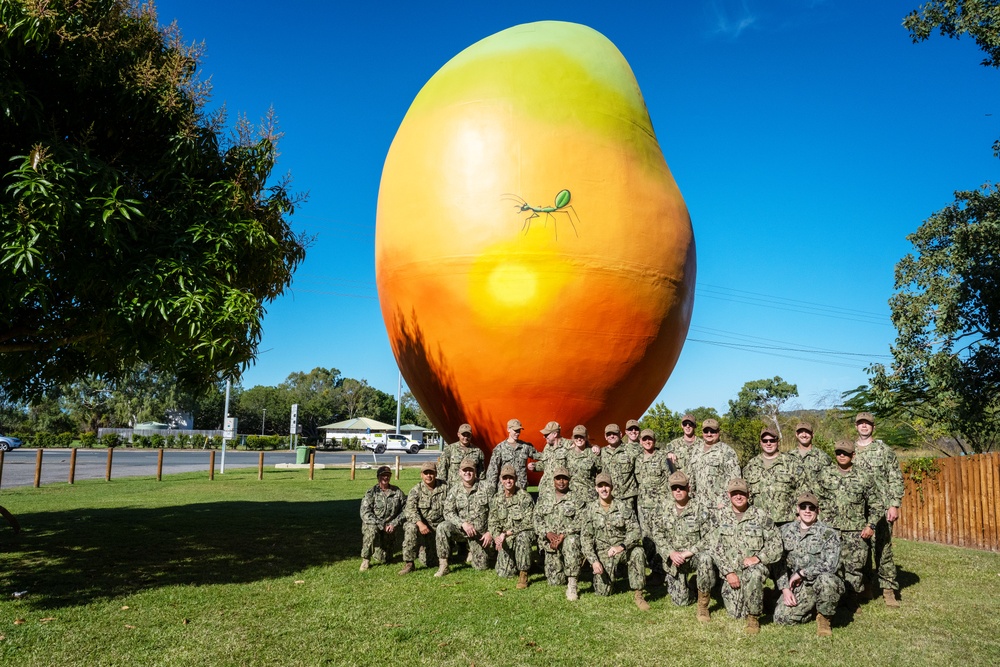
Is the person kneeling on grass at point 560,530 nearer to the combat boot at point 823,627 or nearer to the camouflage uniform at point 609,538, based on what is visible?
the camouflage uniform at point 609,538

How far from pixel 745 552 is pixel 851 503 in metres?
1.49

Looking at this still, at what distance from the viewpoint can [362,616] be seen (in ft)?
18.9

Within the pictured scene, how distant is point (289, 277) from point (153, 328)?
2.36 metres

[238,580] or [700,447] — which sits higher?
[700,447]

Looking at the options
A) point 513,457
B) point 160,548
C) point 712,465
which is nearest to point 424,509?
point 513,457

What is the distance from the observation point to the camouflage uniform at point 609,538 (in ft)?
21.3

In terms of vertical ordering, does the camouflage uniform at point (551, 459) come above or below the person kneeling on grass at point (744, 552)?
above

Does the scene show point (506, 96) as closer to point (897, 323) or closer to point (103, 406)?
point (897, 323)

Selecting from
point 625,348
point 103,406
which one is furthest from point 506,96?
point 103,406

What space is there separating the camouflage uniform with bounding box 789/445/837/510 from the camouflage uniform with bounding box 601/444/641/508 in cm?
180

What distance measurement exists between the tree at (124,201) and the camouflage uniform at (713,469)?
4.69m

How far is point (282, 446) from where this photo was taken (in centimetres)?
5453

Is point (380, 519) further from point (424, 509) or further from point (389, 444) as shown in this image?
point (389, 444)

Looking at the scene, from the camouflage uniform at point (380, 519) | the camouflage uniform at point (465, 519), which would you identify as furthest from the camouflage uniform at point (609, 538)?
the camouflage uniform at point (380, 519)
